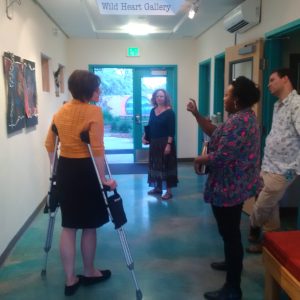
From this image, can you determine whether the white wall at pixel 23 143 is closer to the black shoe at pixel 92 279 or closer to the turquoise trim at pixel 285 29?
the black shoe at pixel 92 279

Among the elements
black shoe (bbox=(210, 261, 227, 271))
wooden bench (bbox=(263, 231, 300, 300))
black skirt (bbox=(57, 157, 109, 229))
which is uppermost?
black skirt (bbox=(57, 157, 109, 229))

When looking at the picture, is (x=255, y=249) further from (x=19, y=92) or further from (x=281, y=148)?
(x=19, y=92)

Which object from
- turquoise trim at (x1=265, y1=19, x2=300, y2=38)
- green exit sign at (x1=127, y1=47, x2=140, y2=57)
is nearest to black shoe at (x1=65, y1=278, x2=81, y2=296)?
turquoise trim at (x1=265, y1=19, x2=300, y2=38)

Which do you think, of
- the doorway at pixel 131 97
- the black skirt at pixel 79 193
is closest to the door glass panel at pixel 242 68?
the black skirt at pixel 79 193

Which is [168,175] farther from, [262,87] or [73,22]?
[73,22]

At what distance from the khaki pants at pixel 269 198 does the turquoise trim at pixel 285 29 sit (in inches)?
51.3

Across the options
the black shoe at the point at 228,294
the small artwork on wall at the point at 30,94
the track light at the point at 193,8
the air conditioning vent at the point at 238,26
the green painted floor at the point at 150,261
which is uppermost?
the track light at the point at 193,8

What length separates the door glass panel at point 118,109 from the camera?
23.4 feet

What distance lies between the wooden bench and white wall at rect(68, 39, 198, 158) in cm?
504

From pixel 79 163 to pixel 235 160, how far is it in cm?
93

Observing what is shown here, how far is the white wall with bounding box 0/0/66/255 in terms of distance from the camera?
9.46 feet

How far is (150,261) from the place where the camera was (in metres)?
2.83

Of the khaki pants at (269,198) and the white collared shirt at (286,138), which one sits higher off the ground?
the white collared shirt at (286,138)

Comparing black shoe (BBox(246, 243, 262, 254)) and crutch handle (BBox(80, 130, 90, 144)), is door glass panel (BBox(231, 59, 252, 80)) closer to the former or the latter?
black shoe (BBox(246, 243, 262, 254))
